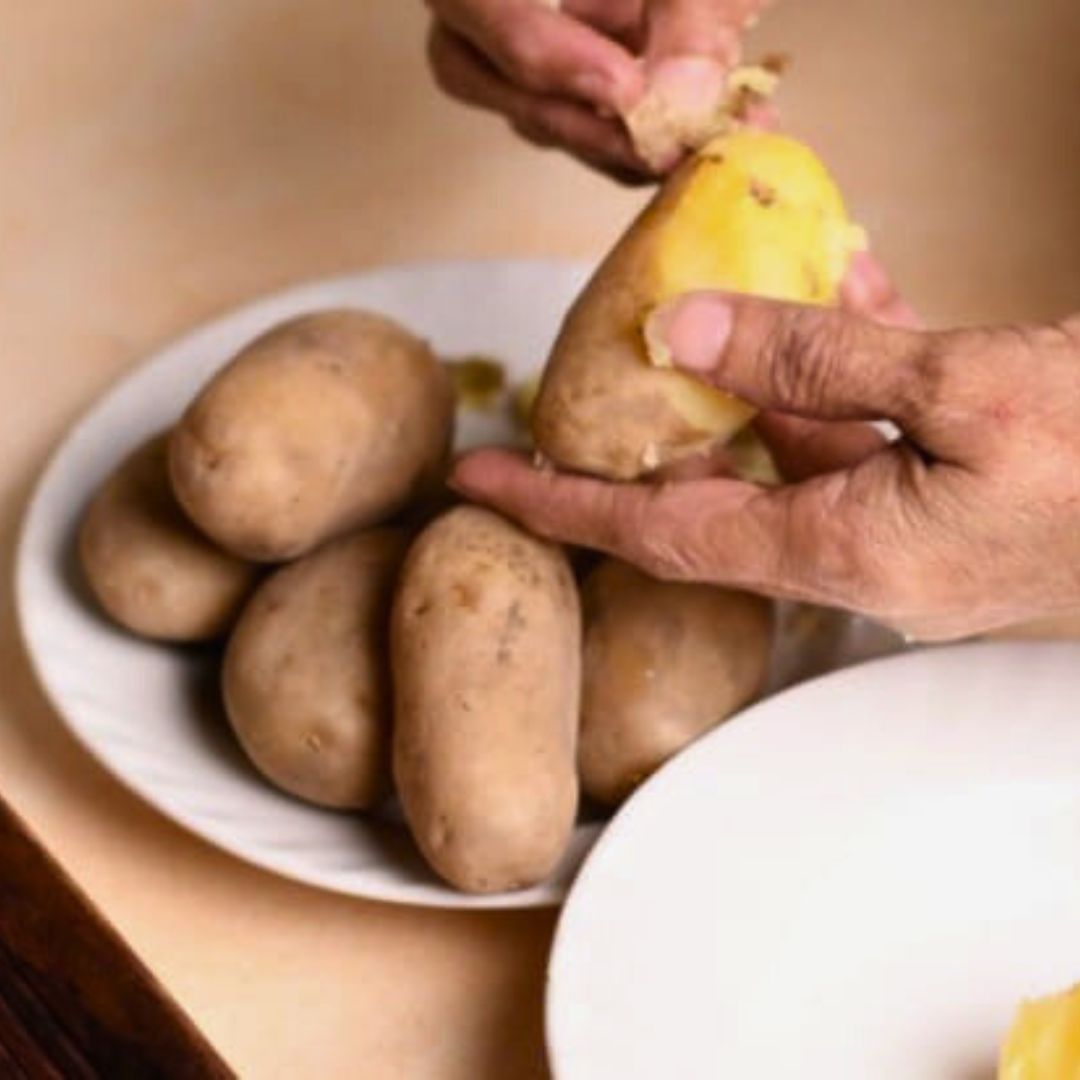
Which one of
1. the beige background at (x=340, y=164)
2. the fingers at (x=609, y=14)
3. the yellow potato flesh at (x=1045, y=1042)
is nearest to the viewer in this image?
the yellow potato flesh at (x=1045, y=1042)

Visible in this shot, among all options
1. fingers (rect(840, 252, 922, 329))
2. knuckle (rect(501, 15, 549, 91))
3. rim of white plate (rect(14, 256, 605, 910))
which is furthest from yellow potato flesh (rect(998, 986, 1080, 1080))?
Result: knuckle (rect(501, 15, 549, 91))

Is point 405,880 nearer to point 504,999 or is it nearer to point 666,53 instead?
point 504,999

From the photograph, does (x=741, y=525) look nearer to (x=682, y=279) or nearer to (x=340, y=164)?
(x=682, y=279)

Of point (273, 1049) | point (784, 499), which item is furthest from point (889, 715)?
point (273, 1049)

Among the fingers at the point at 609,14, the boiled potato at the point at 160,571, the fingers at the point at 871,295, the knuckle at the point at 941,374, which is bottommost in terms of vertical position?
the boiled potato at the point at 160,571

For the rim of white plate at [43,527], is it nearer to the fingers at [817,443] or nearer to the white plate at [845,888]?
the white plate at [845,888]

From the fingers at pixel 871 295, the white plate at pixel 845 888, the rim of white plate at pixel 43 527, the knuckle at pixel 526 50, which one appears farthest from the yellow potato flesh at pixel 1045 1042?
the knuckle at pixel 526 50

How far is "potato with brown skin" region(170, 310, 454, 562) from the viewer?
78 centimetres

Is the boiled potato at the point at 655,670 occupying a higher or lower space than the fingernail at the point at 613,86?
lower

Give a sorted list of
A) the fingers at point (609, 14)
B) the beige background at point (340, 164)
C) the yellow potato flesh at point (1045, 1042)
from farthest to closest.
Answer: the beige background at point (340, 164) → the fingers at point (609, 14) → the yellow potato flesh at point (1045, 1042)

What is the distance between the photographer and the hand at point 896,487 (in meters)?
0.69

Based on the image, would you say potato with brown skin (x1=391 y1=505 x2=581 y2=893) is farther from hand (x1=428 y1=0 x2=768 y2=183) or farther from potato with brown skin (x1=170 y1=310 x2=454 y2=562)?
hand (x1=428 y1=0 x2=768 y2=183)

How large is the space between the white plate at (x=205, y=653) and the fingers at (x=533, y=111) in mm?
82

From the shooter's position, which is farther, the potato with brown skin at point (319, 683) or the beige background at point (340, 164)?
the beige background at point (340, 164)
